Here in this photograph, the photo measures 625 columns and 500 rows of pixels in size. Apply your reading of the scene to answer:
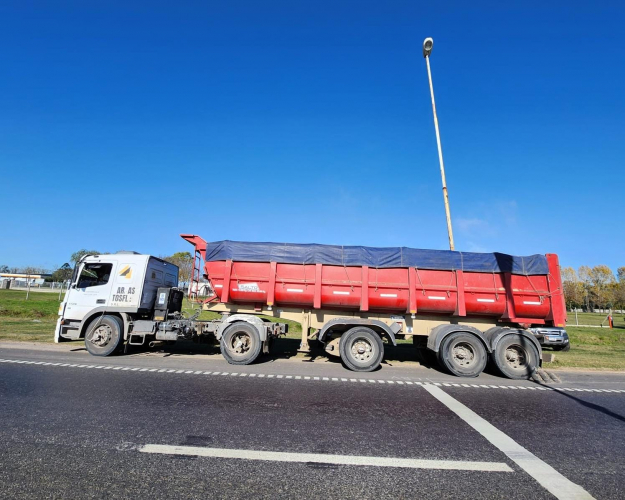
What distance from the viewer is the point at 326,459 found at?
11.9 feet

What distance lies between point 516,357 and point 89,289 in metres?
12.7

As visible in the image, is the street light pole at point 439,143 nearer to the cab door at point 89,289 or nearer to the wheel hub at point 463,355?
the wheel hub at point 463,355

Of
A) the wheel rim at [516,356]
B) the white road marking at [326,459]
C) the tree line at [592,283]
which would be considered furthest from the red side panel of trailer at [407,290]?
the tree line at [592,283]

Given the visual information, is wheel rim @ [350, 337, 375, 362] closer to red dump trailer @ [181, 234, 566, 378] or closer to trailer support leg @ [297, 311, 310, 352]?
red dump trailer @ [181, 234, 566, 378]

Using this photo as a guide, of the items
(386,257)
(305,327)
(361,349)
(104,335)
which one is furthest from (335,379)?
(104,335)

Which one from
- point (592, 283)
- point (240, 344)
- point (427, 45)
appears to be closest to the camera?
point (240, 344)

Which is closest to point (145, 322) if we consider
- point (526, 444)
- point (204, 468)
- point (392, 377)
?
point (392, 377)

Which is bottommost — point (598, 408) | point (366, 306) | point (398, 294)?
point (598, 408)

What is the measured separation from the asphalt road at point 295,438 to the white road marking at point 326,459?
2cm

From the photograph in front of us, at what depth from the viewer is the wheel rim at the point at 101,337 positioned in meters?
10.0

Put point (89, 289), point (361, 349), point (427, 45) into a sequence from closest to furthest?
point (361, 349)
point (89, 289)
point (427, 45)

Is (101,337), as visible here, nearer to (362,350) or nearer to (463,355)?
(362,350)

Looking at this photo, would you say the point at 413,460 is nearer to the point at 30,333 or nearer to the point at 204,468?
the point at 204,468

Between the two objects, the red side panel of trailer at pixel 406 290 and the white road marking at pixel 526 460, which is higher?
the red side panel of trailer at pixel 406 290
